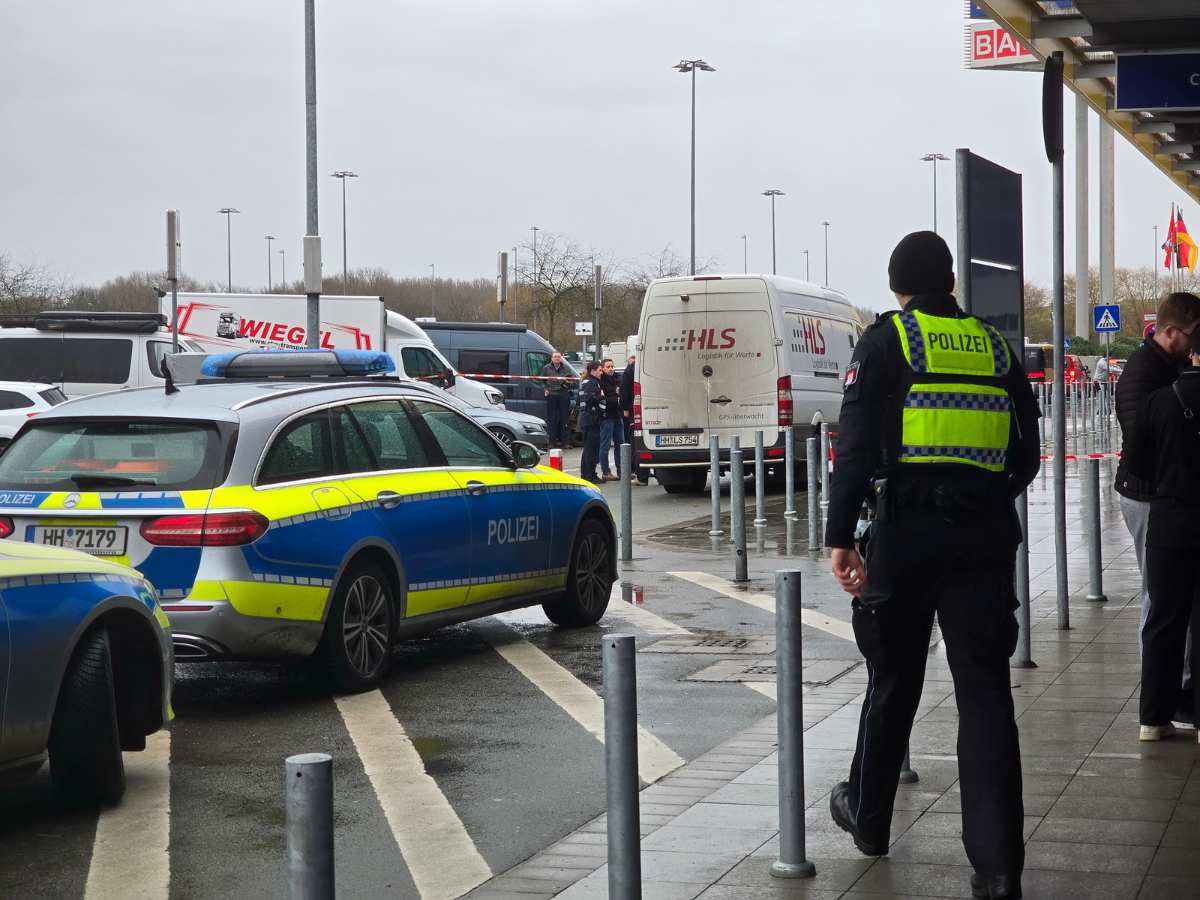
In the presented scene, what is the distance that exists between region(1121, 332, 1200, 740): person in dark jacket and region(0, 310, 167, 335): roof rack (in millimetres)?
21849

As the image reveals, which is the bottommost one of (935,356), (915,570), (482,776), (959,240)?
Result: (482,776)

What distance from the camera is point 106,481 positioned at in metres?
8.24

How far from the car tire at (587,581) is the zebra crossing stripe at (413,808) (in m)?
2.50

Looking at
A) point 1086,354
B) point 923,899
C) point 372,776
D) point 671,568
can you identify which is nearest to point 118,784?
point 372,776

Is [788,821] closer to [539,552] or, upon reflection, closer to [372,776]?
[372,776]

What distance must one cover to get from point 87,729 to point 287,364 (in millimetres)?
4401

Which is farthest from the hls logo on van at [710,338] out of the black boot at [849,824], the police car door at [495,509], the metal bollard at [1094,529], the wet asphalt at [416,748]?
the black boot at [849,824]

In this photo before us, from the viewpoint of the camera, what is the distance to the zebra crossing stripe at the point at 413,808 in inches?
217

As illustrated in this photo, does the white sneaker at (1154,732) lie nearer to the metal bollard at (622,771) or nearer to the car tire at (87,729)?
the metal bollard at (622,771)

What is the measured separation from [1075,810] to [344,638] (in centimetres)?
396

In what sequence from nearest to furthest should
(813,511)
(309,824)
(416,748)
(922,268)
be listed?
(309,824), (922,268), (416,748), (813,511)

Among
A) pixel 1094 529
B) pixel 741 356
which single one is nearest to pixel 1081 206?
pixel 741 356

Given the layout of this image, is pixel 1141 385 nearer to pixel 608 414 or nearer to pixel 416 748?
pixel 416 748

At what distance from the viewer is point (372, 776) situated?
→ 6.96 meters
